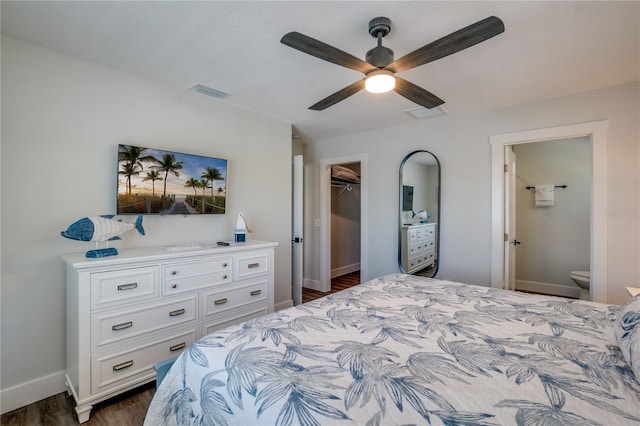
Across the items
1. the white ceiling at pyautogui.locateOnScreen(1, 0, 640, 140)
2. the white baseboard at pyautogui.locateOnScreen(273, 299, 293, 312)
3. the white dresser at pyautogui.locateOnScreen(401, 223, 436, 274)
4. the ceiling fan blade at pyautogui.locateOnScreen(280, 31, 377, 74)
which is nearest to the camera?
the ceiling fan blade at pyautogui.locateOnScreen(280, 31, 377, 74)

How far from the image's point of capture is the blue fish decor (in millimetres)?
1997

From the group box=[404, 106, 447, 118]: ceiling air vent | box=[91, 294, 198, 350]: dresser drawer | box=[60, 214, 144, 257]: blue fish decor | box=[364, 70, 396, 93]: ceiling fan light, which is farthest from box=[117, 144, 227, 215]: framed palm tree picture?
box=[404, 106, 447, 118]: ceiling air vent

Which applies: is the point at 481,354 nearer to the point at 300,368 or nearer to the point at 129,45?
the point at 300,368

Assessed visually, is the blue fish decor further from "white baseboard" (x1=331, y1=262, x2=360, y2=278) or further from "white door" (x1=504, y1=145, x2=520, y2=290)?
"white baseboard" (x1=331, y1=262, x2=360, y2=278)

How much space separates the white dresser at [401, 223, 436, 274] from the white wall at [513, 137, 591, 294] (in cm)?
203

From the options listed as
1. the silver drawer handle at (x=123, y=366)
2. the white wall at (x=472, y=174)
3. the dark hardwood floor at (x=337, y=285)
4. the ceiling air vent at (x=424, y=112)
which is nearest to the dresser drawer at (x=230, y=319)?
the silver drawer handle at (x=123, y=366)

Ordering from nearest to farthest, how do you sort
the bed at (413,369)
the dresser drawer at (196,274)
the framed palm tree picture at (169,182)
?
1. the bed at (413,369)
2. the dresser drawer at (196,274)
3. the framed palm tree picture at (169,182)

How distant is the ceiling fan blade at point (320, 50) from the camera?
5.00 ft

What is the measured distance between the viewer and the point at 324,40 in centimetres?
195

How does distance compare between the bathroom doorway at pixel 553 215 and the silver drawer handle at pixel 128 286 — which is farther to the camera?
the bathroom doorway at pixel 553 215

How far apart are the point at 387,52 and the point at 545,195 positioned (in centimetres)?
413

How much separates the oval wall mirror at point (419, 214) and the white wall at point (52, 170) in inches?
105

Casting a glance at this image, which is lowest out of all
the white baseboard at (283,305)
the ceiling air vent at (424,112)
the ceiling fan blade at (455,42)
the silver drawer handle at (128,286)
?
the white baseboard at (283,305)

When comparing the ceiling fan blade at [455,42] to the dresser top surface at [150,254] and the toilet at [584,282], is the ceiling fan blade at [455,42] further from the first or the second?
the toilet at [584,282]
